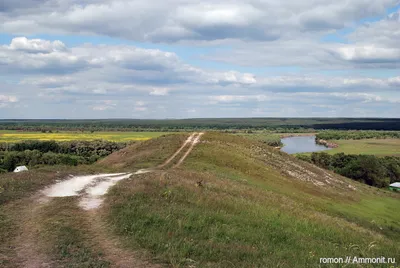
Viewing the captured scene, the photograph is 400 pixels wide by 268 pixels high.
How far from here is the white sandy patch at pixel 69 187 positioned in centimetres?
1958

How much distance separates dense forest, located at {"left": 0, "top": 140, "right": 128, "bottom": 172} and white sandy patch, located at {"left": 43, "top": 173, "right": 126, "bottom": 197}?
5909 cm

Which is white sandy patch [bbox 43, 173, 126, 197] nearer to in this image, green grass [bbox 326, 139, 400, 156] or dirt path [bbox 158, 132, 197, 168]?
dirt path [bbox 158, 132, 197, 168]

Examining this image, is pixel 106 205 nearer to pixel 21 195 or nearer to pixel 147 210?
pixel 147 210

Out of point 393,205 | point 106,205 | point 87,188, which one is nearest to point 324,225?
point 106,205

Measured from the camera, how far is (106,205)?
16.5m

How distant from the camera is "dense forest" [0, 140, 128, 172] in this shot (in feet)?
270

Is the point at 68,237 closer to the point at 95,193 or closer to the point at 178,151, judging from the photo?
the point at 95,193

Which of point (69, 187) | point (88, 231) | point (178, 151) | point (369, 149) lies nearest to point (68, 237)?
point (88, 231)

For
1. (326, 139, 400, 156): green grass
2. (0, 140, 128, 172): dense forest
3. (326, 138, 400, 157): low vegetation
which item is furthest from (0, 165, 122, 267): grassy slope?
(326, 139, 400, 156): green grass

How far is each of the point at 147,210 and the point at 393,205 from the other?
38.0 meters

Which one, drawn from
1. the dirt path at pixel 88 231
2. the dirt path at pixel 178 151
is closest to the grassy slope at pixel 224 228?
the dirt path at pixel 88 231

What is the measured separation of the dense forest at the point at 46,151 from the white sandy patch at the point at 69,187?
59.1 metres

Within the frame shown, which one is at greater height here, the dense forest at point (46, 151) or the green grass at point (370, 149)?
the dense forest at point (46, 151)

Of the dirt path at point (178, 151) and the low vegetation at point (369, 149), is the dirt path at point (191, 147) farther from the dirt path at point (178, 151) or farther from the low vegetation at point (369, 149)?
the low vegetation at point (369, 149)
